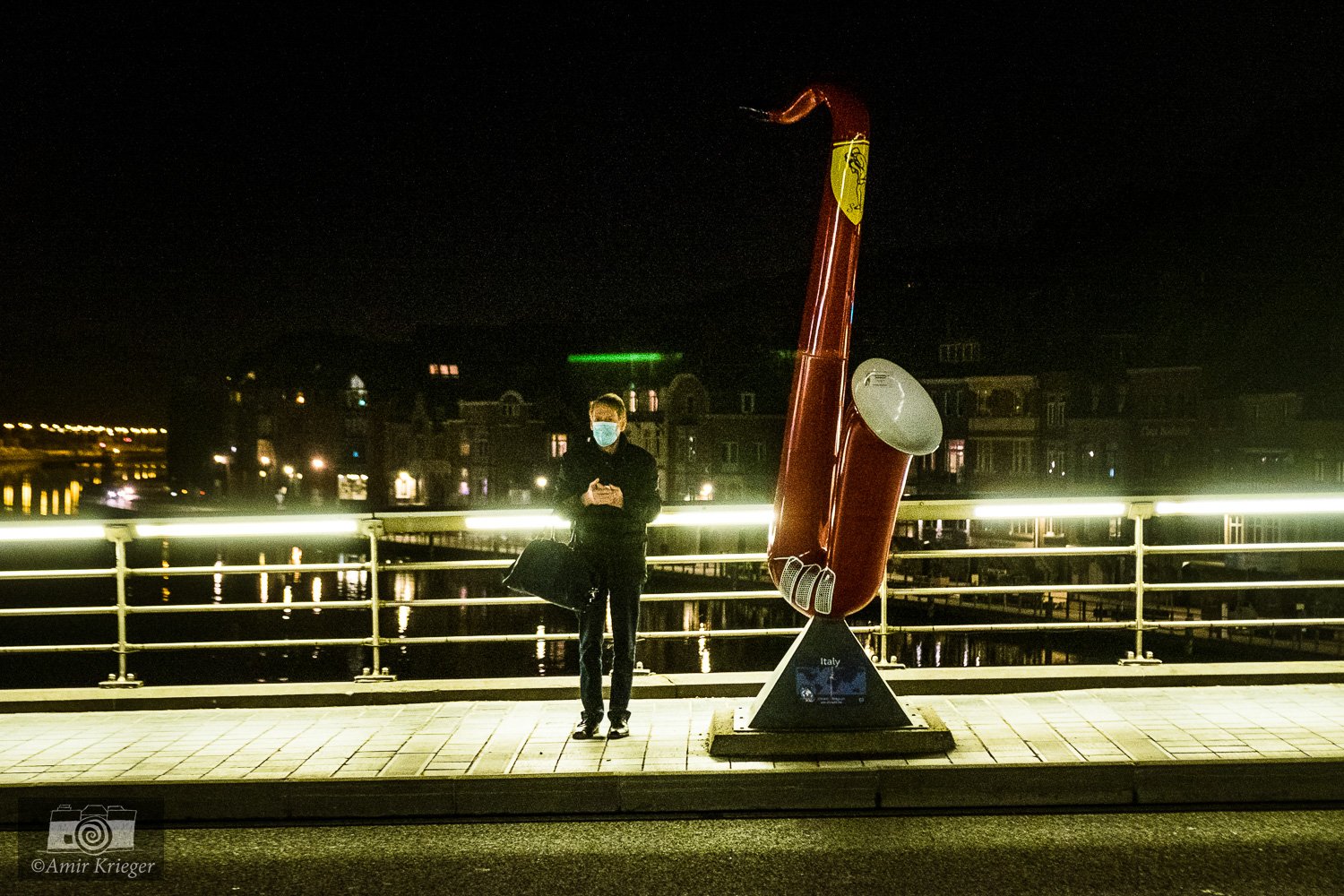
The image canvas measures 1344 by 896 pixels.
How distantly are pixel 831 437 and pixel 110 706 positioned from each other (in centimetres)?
513

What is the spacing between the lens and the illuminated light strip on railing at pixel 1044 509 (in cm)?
687

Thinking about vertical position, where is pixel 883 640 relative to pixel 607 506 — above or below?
below

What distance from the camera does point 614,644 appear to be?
18.4 ft

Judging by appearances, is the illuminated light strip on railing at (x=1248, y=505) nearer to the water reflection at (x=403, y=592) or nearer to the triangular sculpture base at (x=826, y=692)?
the triangular sculpture base at (x=826, y=692)

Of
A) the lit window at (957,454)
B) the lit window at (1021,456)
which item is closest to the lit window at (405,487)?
the lit window at (957,454)

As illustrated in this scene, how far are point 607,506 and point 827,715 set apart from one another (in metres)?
1.62

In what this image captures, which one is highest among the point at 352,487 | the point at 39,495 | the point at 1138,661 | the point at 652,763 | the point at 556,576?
the point at 556,576

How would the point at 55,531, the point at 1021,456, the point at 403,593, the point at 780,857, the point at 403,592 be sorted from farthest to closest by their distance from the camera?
the point at 403,592
the point at 403,593
the point at 1021,456
the point at 55,531
the point at 780,857

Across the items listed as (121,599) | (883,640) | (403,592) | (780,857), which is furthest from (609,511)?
(403,592)

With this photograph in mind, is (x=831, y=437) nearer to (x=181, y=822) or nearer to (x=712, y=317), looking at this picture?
(x=181, y=822)

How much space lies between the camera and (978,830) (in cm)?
455

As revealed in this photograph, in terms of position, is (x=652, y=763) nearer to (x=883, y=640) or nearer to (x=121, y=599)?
(x=883, y=640)

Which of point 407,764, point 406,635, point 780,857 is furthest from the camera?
point 406,635

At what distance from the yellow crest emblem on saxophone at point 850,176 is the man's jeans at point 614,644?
7.64ft
